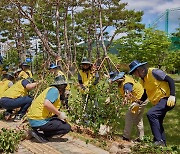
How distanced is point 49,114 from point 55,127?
0.77 feet

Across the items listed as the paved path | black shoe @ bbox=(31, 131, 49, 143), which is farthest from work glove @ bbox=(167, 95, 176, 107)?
black shoe @ bbox=(31, 131, 49, 143)

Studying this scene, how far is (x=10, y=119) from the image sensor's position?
25.6 feet

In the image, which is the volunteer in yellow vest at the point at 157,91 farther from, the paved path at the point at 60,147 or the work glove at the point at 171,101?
the paved path at the point at 60,147

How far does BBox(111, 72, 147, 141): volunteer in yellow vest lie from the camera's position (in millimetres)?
5566

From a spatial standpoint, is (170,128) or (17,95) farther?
(170,128)

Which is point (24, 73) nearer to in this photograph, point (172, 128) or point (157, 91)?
point (172, 128)

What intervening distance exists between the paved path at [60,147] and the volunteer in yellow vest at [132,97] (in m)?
0.93

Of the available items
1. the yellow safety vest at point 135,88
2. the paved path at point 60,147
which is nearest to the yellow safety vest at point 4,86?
the paved path at point 60,147

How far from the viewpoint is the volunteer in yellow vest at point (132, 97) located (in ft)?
18.3

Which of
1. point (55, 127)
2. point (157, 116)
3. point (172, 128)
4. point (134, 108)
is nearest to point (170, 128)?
point (172, 128)

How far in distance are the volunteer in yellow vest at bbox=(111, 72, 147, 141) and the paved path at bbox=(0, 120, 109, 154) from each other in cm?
93

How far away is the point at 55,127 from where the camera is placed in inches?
210

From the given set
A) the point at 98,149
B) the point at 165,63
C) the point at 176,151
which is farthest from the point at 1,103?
the point at 165,63

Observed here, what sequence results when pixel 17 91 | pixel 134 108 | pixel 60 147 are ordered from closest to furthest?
1. pixel 60 147
2. pixel 134 108
3. pixel 17 91
